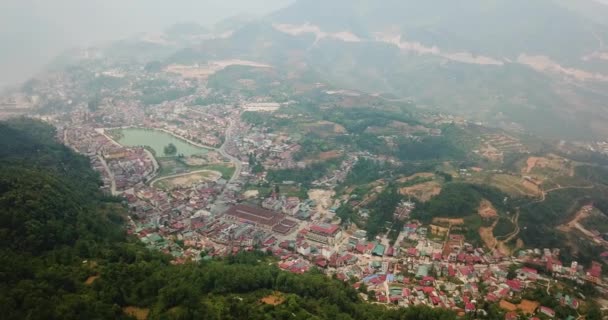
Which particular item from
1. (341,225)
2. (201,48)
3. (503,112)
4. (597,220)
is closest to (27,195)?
(341,225)

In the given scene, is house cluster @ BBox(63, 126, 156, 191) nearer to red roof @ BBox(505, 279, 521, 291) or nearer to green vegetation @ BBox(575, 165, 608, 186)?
red roof @ BBox(505, 279, 521, 291)

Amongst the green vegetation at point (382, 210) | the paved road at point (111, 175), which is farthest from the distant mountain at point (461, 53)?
the paved road at point (111, 175)

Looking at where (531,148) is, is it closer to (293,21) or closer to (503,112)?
(503,112)

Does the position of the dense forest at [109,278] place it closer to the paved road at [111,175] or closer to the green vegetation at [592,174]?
the paved road at [111,175]

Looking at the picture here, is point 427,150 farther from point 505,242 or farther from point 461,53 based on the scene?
point 461,53

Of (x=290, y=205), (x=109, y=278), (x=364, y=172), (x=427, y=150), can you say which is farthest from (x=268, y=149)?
(x=109, y=278)

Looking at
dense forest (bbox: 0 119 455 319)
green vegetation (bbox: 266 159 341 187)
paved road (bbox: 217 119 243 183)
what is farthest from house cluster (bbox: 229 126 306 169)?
dense forest (bbox: 0 119 455 319)
